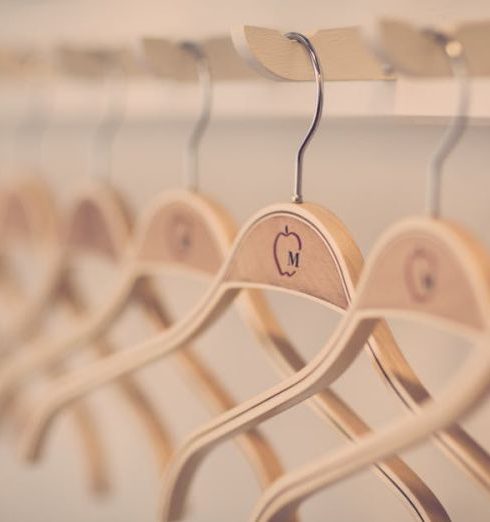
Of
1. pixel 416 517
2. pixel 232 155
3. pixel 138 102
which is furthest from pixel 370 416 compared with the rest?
pixel 138 102

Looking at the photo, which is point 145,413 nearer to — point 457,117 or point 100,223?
point 100,223

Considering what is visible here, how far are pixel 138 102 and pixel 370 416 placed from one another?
16.0 inches

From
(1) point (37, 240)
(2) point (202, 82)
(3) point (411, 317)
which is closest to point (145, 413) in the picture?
(1) point (37, 240)

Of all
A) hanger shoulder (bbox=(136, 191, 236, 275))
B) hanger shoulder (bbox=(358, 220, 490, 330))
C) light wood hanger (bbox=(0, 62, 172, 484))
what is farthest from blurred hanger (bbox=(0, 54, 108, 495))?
hanger shoulder (bbox=(358, 220, 490, 330))

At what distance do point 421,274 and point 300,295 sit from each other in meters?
0.11

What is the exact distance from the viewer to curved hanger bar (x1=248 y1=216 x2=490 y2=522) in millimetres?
439

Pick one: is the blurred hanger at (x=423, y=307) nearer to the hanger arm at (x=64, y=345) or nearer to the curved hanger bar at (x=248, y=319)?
the curved hanger bar at (x=248, y=319)

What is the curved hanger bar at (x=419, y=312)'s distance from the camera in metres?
0.44

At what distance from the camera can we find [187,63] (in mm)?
715

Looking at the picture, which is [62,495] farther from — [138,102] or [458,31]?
[458,31]

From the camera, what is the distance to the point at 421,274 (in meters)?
0.48

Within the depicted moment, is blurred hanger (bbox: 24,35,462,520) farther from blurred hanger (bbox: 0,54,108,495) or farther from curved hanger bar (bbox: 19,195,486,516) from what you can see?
blurred hanger (bbox: 0,54,108,495)

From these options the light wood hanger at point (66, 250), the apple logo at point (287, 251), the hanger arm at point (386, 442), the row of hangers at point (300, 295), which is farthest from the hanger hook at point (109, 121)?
the hanger arm at point (386, 442)

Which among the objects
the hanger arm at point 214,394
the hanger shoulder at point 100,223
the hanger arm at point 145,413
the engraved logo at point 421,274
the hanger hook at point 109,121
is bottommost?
the hanger arm at point 145,413
